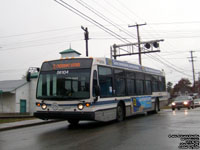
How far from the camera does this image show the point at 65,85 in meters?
11.1

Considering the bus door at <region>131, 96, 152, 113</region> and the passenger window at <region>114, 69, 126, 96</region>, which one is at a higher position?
the passenger window at <region>114, 69, 126, 96</region>

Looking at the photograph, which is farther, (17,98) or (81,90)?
(17,98)

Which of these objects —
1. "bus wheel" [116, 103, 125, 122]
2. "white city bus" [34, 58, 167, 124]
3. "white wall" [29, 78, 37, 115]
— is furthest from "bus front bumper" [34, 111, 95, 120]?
"white wall" [29, 78, 37, 115]

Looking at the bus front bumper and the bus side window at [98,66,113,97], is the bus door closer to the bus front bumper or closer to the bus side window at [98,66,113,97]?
the bus side window at [98,66,113,97]

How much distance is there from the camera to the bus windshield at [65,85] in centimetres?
1093

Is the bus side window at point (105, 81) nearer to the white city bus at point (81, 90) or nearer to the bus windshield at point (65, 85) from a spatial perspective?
the white city bus at point (81, 90)

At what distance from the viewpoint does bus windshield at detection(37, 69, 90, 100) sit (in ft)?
35.9

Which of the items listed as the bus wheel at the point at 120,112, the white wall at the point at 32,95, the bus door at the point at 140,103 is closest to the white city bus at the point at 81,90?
the bus wheel at the point at 120,112

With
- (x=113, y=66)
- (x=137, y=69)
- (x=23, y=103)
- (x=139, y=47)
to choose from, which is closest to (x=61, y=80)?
(x=113, y=66)

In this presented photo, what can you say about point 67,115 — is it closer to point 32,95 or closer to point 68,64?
point 68,64

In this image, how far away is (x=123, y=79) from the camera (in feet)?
47.0

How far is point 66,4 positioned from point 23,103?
24.3m

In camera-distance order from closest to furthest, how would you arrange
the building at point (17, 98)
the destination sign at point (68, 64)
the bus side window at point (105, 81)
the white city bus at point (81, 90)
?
the white city bus at point (81, 90) → the destination sign at point (68, 64) → the bus side window at point (105, 81) → the building at point (17, 98)

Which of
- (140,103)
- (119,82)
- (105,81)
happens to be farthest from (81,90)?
(140,103)
